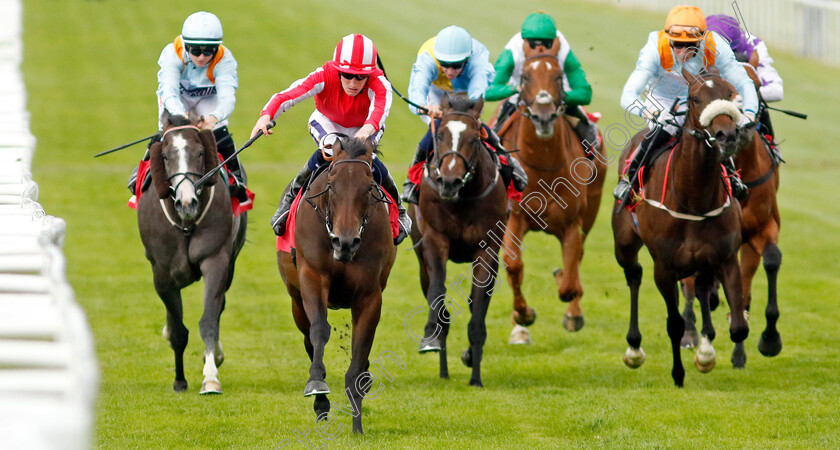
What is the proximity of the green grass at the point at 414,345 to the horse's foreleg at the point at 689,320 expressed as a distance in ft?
0.58

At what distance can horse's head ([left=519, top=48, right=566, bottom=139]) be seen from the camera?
9445mm

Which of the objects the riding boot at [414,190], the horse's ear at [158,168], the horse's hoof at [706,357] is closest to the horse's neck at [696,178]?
the horse's hoof at [706,357]

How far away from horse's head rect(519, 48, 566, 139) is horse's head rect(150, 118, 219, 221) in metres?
2.77

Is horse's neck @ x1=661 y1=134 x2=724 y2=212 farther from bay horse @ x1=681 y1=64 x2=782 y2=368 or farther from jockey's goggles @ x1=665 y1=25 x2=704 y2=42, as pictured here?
bay horse @ x1=681 y1=64 x2=782 y2=368

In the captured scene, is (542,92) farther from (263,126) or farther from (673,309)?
(263,126)

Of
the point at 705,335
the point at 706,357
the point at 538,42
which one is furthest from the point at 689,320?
the point at 538,42

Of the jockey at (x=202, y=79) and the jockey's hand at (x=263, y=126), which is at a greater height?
the jockey's hand at (x=263, y=126)

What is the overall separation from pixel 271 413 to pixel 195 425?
56 centimetres

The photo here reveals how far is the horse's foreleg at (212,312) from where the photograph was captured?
25.9 feet

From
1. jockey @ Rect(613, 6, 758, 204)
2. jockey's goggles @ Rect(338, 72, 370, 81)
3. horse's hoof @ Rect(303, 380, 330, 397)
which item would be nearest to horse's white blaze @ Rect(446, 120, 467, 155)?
jockey's goggles @ Rect(338, 72, 370, 81)

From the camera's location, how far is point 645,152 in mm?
8570

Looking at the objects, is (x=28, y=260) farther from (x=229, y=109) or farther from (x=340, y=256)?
(x=229, y=109)

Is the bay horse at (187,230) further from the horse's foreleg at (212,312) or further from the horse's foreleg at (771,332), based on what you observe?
the horse's foreleg at (771,332)

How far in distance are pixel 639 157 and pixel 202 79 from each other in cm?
332
